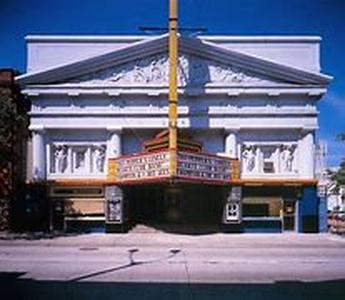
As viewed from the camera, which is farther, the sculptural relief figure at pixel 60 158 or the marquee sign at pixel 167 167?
the sculptural relief figure at pixel 60 158

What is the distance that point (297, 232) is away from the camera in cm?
2511

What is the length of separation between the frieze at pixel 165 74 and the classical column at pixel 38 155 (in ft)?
8.36

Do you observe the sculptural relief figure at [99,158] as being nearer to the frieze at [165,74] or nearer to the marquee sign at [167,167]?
the marquee sign at [167,167]

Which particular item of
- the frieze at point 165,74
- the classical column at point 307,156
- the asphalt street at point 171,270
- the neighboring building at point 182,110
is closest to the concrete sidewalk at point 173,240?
the asphalt street at point 171,270

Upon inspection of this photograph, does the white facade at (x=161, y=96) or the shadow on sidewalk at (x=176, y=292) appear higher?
the white facade at (x=161, y=96)

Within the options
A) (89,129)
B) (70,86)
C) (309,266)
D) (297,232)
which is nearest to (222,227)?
(297,232)

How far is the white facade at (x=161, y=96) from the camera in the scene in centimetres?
2508

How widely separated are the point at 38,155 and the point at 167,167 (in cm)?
618

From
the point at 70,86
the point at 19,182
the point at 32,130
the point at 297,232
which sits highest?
the point at 70,86

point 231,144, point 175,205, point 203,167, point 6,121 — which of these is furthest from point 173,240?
point 6,121

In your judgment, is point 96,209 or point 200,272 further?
point 96,209

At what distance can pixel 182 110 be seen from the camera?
25.2 metres

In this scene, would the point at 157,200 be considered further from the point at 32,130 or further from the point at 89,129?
the point at 32,130

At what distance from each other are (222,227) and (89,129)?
648 centimetres
